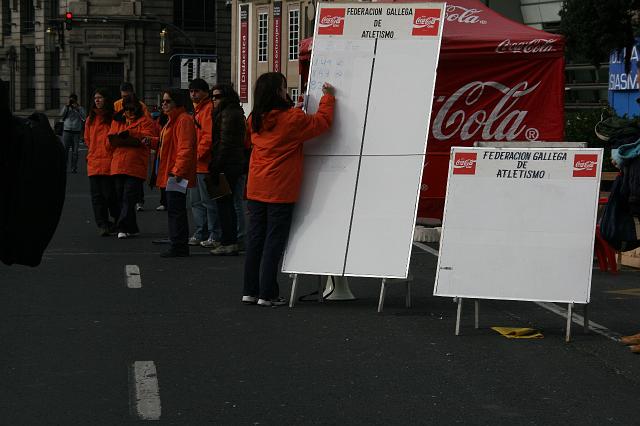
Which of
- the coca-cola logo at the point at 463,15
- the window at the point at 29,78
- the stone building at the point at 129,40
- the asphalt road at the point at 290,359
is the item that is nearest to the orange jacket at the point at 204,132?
the asphalt road at the point at 290,359

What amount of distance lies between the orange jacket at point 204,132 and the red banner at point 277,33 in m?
54.1

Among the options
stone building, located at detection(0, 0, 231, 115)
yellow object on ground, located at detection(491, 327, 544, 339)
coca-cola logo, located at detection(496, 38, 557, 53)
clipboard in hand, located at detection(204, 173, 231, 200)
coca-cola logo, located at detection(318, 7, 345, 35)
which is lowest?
stone building, located at detection(0, 0, 231, 115)

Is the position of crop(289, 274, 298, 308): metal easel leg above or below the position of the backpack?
below

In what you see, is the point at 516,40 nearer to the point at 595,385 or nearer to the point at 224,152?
the point at 224,152

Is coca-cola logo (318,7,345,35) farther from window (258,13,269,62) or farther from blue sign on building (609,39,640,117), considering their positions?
window (258,13,269,62)

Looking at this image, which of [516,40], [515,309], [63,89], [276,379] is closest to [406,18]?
[515,309]

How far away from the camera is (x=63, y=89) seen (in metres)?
83.0

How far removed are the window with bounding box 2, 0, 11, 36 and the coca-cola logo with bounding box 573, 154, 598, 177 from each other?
86461 mm

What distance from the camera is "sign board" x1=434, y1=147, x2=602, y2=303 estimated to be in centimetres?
916

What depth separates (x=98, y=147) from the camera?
54.1 feet

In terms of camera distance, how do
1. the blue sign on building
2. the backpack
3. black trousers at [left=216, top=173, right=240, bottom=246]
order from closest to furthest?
the backpack
black trousers at [left=216, top=173, right=240, bottom=246]
the blue sign on building

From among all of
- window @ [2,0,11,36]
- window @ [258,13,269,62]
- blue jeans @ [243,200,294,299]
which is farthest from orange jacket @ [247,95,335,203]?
window @ [2,0,11,36]

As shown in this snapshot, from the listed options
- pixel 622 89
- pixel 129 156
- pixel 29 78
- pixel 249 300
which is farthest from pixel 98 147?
pixel 29 78

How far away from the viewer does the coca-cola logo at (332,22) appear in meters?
10.4
